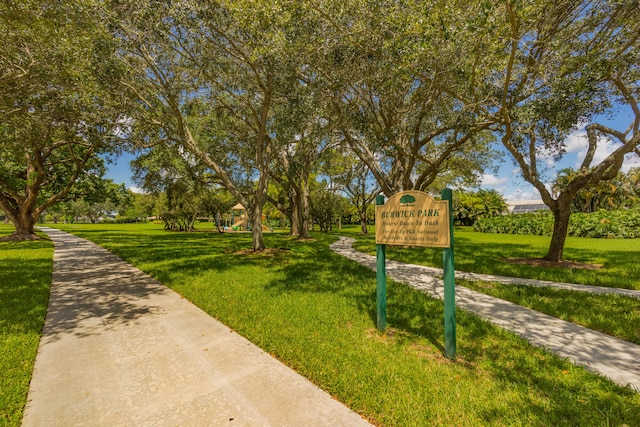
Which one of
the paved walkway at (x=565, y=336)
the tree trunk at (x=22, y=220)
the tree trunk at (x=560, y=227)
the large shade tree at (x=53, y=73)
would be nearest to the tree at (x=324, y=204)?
the large shade tree at (x=53, y=73)

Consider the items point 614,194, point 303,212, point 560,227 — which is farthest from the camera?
point 614,194

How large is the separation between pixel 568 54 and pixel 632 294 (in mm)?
6032

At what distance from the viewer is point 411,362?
3.46 m

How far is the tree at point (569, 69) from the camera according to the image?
6.20 metres

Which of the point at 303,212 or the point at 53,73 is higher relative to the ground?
the point at 53,73

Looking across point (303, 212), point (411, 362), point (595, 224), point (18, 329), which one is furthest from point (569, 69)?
point (595, 224)

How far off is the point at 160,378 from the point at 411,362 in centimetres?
291

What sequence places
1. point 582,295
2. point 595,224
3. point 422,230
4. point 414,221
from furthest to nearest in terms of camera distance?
point 595,224
point 582,295
point 414,221
point 422,230

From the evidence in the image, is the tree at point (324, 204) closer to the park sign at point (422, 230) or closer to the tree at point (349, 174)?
the tree at point (349, 174)

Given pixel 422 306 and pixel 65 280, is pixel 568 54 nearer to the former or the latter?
pixel 422 306

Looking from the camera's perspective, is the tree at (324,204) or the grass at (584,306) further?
the tree at (324,204)

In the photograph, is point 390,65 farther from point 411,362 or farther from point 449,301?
point 411,362

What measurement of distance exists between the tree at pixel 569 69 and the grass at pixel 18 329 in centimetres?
857

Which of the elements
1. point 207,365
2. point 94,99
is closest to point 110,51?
point 94,99
